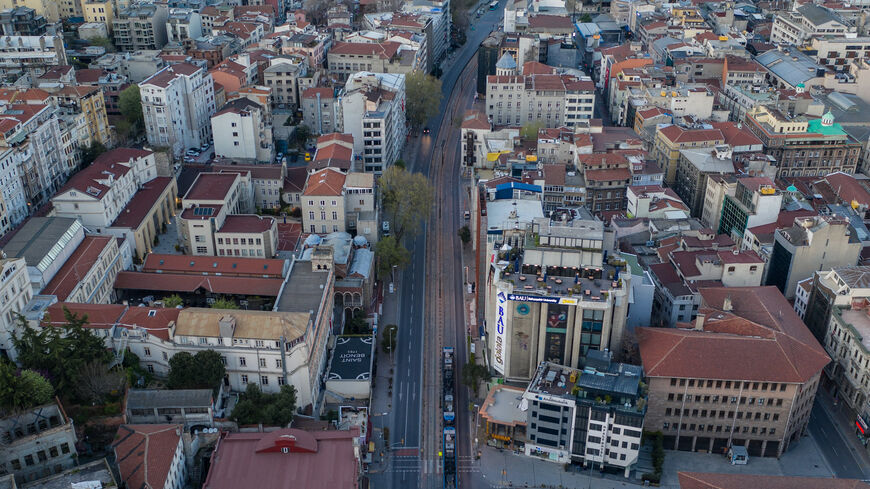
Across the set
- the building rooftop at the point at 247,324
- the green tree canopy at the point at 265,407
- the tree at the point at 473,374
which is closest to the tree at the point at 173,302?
the building rooftop at the point at 247,324

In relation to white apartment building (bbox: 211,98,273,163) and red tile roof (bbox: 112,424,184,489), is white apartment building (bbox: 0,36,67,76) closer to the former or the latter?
white apartment building (bbox: 211,98,273,163)

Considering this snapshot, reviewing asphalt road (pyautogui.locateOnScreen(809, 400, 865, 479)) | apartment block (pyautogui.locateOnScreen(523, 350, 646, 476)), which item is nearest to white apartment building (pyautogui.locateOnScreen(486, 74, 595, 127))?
asphalt road (pyautogui.locateOnScreen(809, 400, 865, 479))

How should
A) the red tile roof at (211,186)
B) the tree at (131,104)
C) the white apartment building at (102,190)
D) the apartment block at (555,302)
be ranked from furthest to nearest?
the tree at (131,104)
the red tile roof at (211,186)
the white apartment building at (102,190)
the apartment block at (555,302)

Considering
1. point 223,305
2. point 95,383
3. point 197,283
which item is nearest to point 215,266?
point 197,283

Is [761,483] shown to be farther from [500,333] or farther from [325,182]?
[325,182]

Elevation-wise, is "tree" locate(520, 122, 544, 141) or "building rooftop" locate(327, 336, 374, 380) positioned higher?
"tree" locate(520, 122, 544, 141)

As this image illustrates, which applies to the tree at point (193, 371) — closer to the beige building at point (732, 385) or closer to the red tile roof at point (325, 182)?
the red tile roof at point (325, 182)
